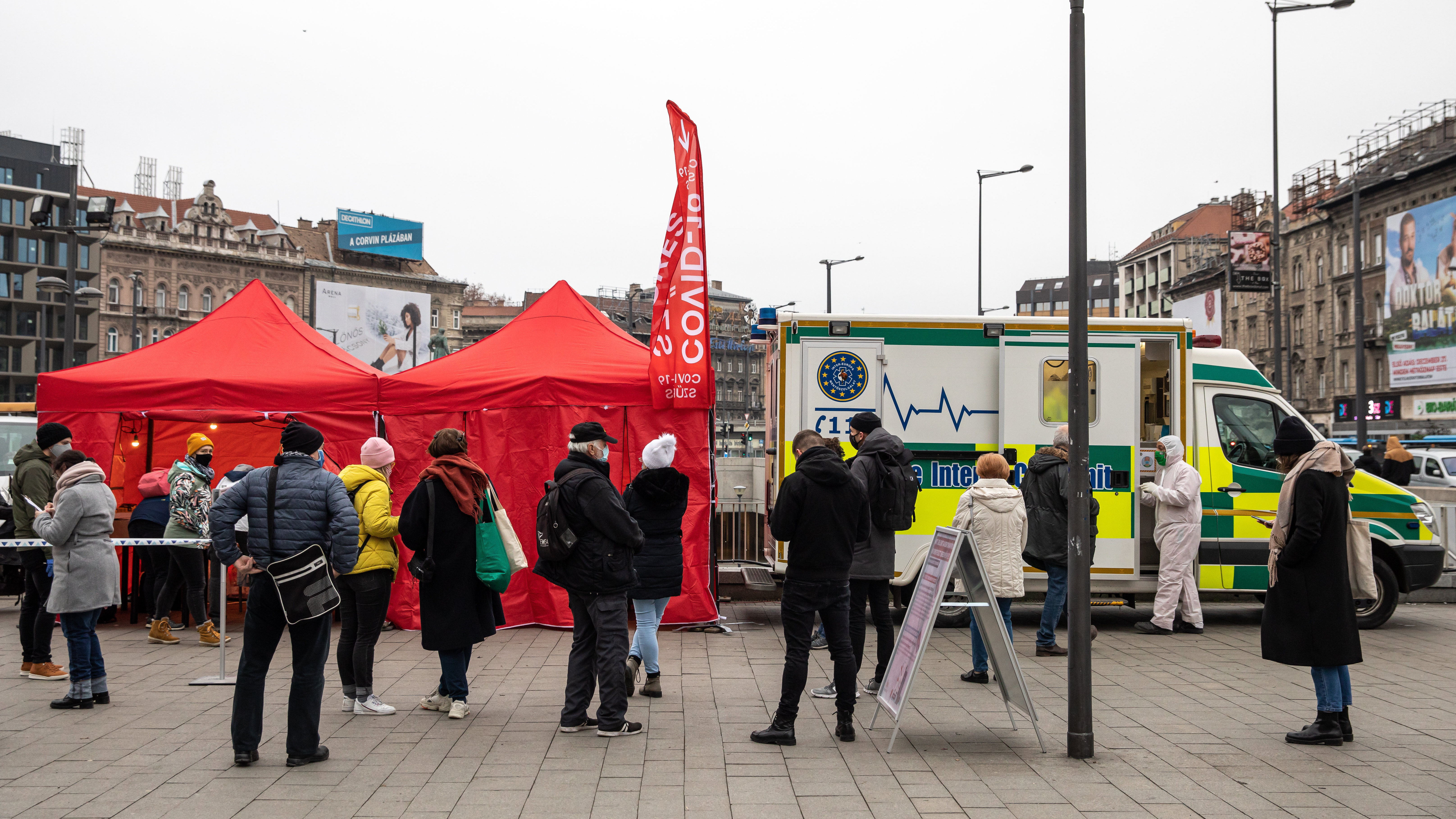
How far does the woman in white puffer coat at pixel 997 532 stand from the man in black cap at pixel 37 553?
627 centimetres

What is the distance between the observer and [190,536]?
9.34 meters

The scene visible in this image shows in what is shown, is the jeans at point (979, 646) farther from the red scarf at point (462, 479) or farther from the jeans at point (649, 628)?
the red scarf at point (462, 479)

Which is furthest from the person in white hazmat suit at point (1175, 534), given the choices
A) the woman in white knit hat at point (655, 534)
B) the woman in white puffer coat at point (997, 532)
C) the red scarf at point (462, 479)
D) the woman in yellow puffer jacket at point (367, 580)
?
the woman in yellow puffer jacket at point (367, 580)

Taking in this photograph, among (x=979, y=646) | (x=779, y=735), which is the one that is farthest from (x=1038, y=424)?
(x=779, y=735)

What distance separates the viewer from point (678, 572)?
7.28 metres

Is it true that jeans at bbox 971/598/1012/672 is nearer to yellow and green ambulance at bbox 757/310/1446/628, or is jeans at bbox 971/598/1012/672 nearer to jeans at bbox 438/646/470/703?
yellow and green ambulance at bbox 757/310/1446/628

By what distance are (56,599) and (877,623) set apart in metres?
5.16

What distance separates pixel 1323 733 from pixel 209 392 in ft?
31.3

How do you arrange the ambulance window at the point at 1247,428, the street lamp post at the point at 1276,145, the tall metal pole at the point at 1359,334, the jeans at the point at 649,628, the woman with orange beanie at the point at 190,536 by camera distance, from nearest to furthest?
1. the jeans at the point at 649,628
2. the woman with orange beanie at the point at 190,536
3. the ambulance window at the point at 1247,428
4. the street lamp post at the point at 1276,145
5. the tall metal pole at the point at 1359,334

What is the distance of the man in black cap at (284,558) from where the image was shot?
18.5ft

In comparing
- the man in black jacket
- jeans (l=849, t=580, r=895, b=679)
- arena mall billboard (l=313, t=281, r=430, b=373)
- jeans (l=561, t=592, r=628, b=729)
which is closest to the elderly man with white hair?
jeans (l=849, t=580, r=895, b=679)

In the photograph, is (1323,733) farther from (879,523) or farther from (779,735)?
(779,735)

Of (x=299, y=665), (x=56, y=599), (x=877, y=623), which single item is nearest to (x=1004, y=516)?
Answer: (x=877, y=623)

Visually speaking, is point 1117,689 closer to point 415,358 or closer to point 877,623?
point 877,623
